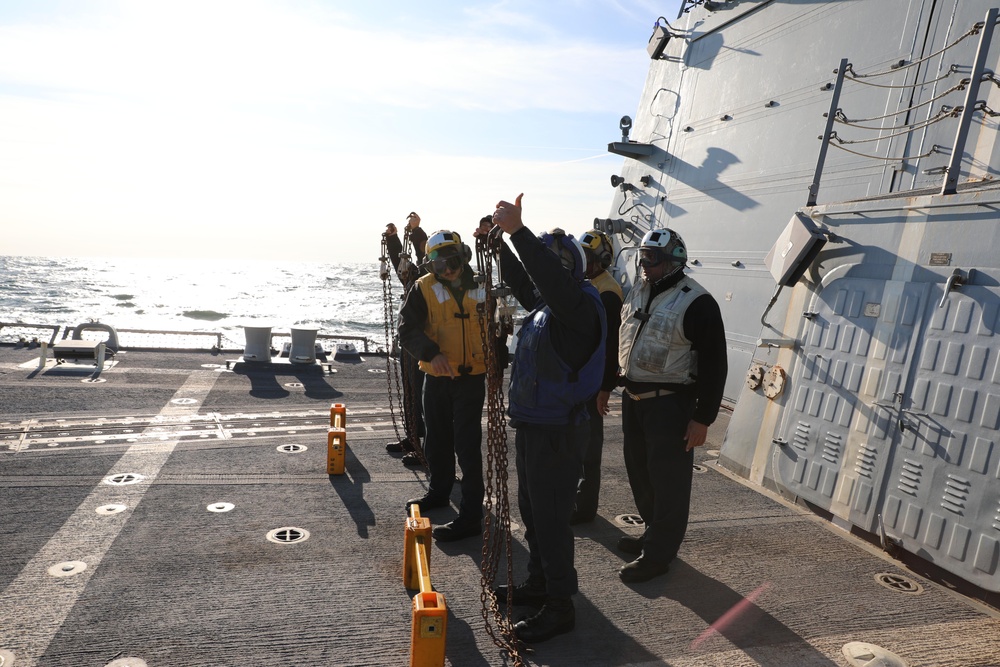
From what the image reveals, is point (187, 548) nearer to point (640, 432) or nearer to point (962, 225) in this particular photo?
point (640, 432)

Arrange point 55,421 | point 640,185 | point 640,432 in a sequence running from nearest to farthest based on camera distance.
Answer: point 640,432 < point 55,421 < point 640,185

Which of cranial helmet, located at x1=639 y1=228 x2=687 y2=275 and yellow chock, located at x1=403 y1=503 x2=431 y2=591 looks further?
cranial helmet, located at x1=639 y1=228 x2=687 y2=275

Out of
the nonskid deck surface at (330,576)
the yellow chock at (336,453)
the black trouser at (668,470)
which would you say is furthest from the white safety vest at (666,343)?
the yellow chock at (336,453)

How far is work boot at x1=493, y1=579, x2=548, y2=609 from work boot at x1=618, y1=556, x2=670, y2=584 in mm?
665

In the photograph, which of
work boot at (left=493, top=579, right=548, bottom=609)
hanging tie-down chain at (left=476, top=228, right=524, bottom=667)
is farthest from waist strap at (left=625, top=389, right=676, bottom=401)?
work boot at (left=493, top=579, right=548, bottom=609)

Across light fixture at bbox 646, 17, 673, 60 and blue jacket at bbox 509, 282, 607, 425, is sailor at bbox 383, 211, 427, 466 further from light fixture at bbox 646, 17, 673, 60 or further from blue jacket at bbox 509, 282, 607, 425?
light fixture at bbox 646, 17, 673, 60

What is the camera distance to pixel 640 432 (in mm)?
4395

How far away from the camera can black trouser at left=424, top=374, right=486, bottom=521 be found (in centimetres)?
450

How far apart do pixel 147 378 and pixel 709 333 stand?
8978 mm

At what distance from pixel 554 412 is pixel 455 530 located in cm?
176

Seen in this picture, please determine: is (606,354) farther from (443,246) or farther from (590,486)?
(443,246)

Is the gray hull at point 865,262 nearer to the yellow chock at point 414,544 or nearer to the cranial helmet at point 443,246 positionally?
the cranial helmet at point 443,246

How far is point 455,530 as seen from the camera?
4426mm

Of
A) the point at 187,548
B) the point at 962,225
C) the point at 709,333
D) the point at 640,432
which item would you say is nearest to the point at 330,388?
the point at 187,548
